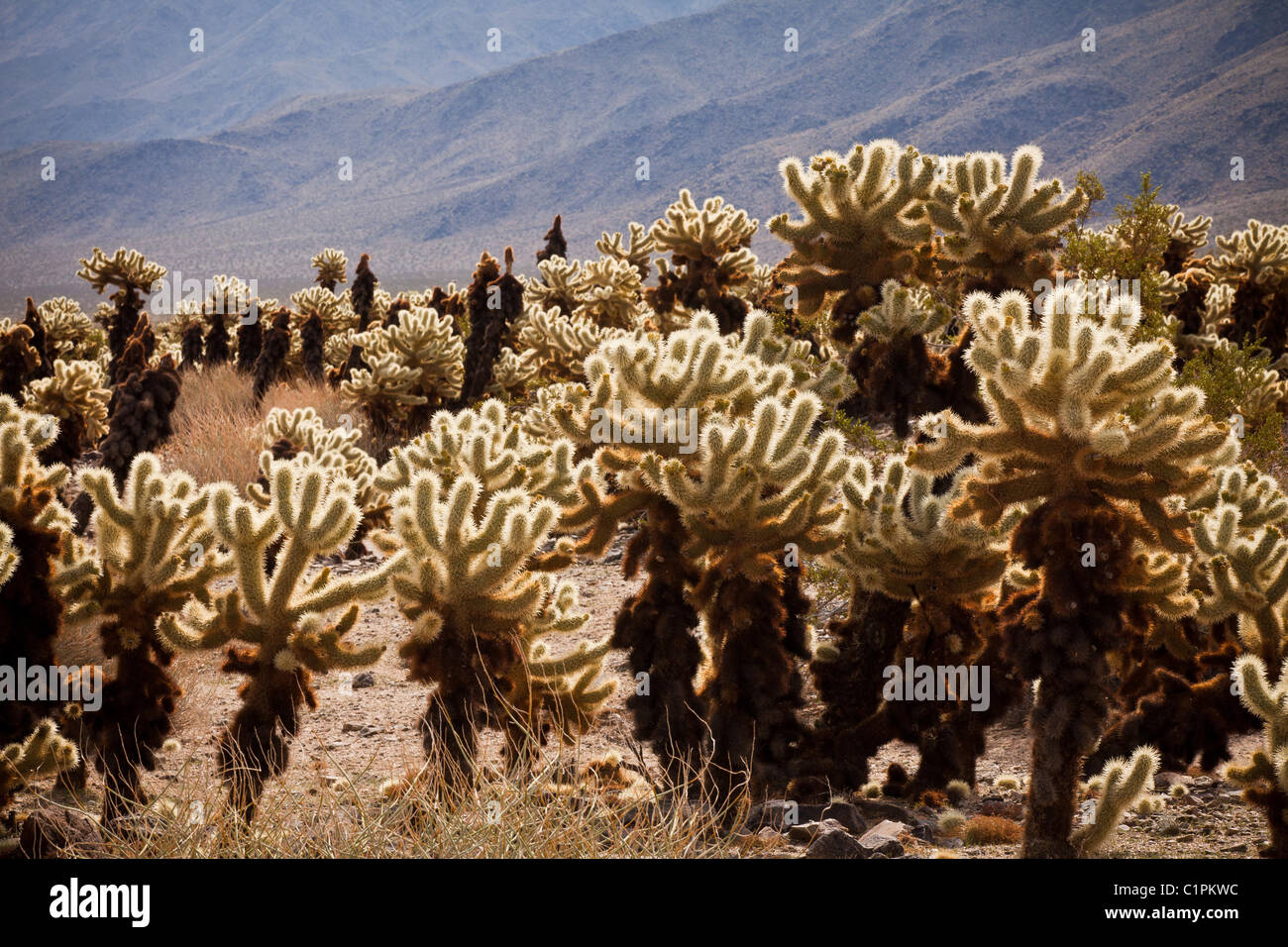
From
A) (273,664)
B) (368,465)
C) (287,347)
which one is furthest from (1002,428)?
(287,347)

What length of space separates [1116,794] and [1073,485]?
3.47 feet

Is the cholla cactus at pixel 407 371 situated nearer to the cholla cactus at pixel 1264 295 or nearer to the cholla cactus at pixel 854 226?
the cholla cactus at pixel 854 226

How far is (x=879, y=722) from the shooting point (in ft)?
18.3

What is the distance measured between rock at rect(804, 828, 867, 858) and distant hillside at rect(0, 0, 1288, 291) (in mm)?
53107

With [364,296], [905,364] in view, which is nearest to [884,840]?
[905,364]

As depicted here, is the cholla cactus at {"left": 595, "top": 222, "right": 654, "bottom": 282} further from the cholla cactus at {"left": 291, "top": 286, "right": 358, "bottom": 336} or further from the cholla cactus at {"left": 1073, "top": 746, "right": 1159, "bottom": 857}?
the cholla cactus at {"left": 1073, "top": 746, "right": 1159, "bottom": 857}

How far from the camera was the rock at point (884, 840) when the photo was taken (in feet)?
14.3

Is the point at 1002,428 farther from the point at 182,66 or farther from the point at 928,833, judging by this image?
the point at 182,66

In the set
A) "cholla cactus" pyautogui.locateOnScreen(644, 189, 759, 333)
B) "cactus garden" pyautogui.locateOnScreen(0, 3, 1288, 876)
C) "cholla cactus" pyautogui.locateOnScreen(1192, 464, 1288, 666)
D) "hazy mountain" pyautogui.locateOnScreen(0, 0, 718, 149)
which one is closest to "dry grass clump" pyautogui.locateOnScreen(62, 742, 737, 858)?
"cactus garden" pyautogui.locateOnScreen(0, 3, 1288, 876)

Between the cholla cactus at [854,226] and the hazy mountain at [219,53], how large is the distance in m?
152

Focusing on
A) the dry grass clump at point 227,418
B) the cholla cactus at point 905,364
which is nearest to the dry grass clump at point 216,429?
the dry grass clump at point 227,418

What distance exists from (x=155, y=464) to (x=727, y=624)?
2524 mm

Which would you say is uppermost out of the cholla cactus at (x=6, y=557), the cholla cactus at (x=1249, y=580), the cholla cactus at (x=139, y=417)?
the cholla cactus at (x=139, y=417)

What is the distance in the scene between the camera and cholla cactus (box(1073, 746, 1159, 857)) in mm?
4059
